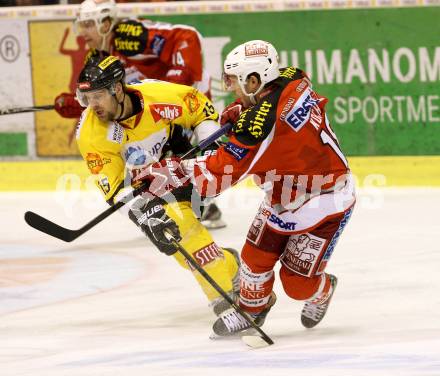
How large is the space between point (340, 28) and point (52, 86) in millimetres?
2026

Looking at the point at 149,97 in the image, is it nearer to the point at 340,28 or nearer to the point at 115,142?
the point at 115,142

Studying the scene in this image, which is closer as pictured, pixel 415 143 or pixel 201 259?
pixel 201 259

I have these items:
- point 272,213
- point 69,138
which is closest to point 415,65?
point 69,138

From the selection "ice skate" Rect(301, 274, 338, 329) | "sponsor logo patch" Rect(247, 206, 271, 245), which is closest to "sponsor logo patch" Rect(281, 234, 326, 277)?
"sponsor logo patch" Rect(247, 206, 271, 245)

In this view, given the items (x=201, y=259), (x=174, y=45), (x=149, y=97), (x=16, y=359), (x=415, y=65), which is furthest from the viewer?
(x=415, y=65)

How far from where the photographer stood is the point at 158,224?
507 centimetres

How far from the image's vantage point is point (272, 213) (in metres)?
5.00

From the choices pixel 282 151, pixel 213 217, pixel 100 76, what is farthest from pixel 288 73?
pixel 213 217

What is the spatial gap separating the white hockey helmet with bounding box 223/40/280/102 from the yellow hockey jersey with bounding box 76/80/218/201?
845 mm

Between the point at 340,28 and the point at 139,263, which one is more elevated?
the point at 340,28

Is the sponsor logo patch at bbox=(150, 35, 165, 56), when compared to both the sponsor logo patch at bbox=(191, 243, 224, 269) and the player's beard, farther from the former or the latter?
the sponsor logo patch at bbox=(191, 243, 224, 269)

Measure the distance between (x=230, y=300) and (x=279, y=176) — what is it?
57 cm

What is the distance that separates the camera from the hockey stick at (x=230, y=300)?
499 centimetres

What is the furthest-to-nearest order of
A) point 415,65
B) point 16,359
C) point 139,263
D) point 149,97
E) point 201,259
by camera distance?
point 415,65
point 139,263
point 149,97
point 201,259
point 16,359
